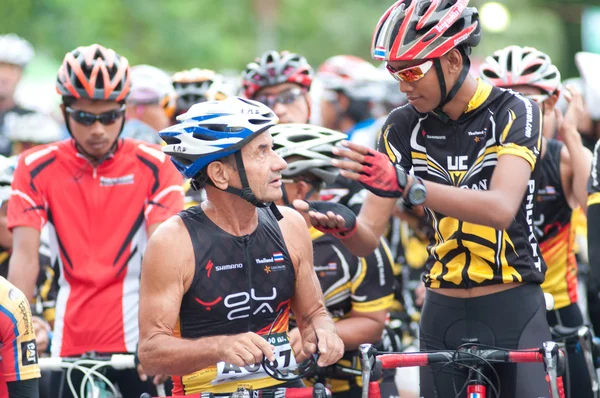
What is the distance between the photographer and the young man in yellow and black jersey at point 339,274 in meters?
6.95

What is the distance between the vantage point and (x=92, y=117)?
7.39 m

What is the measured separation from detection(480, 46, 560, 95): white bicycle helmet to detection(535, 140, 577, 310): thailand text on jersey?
0.43 meters

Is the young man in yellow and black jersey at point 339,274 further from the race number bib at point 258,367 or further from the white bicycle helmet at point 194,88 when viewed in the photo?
the white bicycle helmet at point 194,88

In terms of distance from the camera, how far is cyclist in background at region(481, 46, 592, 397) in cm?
735

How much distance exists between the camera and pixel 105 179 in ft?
24.2

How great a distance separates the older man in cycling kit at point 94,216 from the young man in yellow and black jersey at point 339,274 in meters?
0.82

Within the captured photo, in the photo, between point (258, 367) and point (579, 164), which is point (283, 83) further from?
point (258, 367)

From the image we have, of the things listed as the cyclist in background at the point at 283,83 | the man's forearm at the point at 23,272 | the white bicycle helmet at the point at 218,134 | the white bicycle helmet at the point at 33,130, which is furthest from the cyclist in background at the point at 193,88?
the white bicycle helmet at the point at 218,134

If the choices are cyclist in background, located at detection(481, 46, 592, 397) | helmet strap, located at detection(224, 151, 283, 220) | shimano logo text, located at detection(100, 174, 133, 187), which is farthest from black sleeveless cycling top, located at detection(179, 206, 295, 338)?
cyclist in background, located at detection(481, 46, 592, 397)

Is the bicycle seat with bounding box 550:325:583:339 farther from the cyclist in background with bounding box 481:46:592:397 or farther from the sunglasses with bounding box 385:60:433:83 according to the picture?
the sunglasses with bounding box 385:60:433:83

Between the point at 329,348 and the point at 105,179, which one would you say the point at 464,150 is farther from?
the point at 105,179

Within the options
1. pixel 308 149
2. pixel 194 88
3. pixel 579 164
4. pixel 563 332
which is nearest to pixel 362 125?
pixel 194 88

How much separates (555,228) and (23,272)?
3586mm

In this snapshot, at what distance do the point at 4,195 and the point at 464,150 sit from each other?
341 cm
